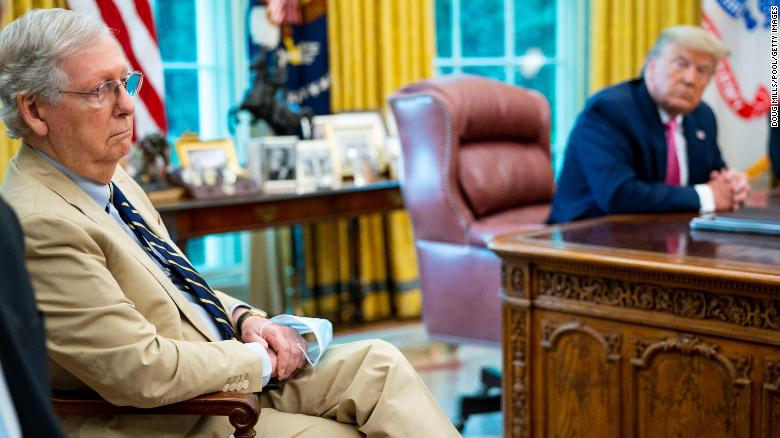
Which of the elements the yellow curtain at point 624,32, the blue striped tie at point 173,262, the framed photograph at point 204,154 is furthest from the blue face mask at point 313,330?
the yellow curtain at point 624,32

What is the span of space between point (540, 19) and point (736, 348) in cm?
401

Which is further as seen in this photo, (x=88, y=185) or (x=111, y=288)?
(x=88, y=185)

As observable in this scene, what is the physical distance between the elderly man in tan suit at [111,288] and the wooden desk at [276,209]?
176 centimetres

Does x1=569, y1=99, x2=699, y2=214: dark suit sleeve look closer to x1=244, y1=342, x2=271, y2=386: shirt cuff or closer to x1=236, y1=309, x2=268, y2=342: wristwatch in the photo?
x1=236, y1=309, x2=268, y2=342: wristwatch

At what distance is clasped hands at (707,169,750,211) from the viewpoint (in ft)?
9.83

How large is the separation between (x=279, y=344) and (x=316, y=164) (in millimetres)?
2424

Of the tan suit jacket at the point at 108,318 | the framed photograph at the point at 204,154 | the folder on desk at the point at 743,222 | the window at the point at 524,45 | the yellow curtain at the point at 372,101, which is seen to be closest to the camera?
the tan suit jacket at the point at 108,318

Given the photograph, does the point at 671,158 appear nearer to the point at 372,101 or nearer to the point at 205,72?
the point at 372,101

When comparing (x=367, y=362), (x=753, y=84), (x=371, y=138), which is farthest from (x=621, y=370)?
(x=753, y=84)

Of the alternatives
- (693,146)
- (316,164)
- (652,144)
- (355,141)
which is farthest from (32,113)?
(355,141)

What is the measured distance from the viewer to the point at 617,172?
3016 mm

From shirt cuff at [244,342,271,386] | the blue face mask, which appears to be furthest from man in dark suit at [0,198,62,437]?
the blue face mask

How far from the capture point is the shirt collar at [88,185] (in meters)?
1.71

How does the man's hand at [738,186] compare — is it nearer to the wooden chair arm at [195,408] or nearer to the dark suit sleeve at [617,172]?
the dark suit sleeve at [617,172]
